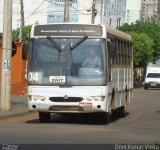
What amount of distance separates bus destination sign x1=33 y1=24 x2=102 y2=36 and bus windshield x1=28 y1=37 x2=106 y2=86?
0.21 meters

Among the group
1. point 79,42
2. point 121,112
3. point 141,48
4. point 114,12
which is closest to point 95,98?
point 79,42

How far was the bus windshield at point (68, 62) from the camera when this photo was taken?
20.0 meters

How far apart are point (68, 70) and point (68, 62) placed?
25 centimetres

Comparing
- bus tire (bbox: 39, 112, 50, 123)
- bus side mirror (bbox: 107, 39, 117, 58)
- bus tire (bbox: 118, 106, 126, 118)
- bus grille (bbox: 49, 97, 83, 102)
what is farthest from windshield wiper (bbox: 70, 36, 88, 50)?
bus tire (bbox: 118, 106, 126, 118)

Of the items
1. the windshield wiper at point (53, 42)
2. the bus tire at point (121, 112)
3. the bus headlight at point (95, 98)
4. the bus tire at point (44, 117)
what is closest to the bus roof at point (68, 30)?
the windshield wiper at point (53, 42)

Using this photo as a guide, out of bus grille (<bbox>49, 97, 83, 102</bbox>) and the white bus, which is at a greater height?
the white bus

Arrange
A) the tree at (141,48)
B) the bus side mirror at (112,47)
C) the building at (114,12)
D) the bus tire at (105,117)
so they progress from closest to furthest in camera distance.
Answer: the bus side mirror at (112,47)
the bus tire at (105,117)
the tree at (141,48)
the building at (114,12)

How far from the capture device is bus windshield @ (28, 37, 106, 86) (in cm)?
1998

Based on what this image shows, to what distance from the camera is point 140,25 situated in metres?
80.4

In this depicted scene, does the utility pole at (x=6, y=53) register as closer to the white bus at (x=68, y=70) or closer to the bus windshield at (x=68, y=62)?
the white bus at (x=68, y=70)

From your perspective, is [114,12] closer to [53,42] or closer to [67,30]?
[67,30]

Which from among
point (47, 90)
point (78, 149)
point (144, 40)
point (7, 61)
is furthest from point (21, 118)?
point (144, 40)

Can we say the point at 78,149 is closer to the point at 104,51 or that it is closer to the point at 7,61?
the point at 104,51

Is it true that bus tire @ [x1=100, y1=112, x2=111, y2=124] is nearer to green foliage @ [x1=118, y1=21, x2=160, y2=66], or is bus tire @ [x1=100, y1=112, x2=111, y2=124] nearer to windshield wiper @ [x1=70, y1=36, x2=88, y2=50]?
windshield wiper @ [x1=70, y1=36, x2=88, y2=50]
